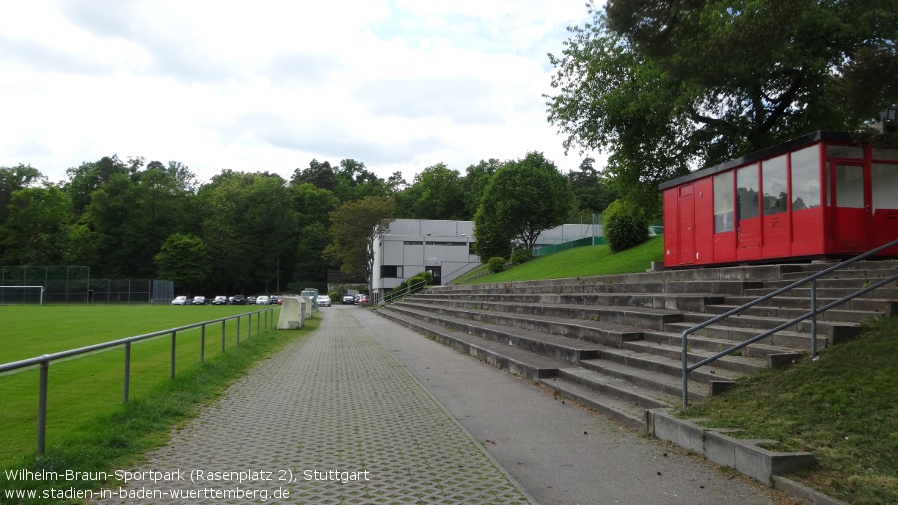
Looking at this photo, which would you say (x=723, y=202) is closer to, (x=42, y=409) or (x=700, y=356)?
(x=700, y=356)

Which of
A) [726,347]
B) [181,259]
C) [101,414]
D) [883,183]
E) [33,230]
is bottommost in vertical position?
[101,414]

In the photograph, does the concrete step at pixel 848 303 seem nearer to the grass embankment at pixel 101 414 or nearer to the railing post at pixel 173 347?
the grass embankment at pixel 101 414

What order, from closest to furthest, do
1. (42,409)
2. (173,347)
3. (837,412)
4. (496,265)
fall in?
(42,409) < (837,412) < (173,347) < (496,265)

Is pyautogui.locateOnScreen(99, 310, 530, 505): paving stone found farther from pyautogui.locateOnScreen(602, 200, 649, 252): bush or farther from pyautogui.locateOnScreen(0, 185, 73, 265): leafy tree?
pyautogui.locateOnScreen(0, 185, 73, 265): leafy tree

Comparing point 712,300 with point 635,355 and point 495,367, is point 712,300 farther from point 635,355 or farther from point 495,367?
point 495,367

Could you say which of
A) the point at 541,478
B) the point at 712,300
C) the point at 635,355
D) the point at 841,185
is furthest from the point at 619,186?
the point at 541,478

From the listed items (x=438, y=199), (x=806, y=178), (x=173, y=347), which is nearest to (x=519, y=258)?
(x=806, y=178)

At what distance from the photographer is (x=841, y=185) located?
40.4 feet

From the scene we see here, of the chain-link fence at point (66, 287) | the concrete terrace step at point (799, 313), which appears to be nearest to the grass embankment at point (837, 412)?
the concrete terrace step at point (799, 313)

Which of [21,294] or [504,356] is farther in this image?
[21,294]

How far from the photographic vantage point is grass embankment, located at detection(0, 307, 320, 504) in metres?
5.54

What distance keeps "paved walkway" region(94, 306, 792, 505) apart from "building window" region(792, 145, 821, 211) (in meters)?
6.57

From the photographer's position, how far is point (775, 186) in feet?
44.5

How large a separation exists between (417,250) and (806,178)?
209ft
